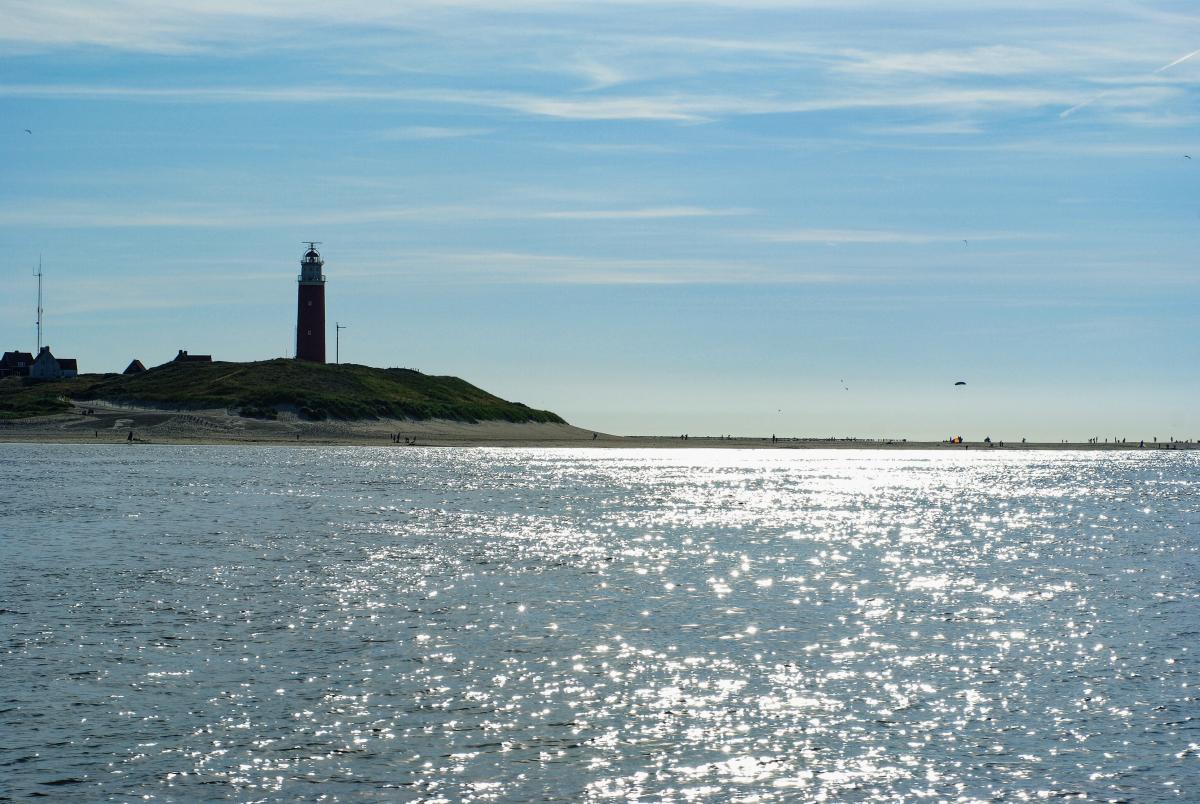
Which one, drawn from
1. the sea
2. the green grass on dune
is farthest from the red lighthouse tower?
the sea

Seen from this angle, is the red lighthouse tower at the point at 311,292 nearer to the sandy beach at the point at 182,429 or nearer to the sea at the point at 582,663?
the sandy beach at the point at 182,429

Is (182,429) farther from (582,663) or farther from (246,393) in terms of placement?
(582,663)

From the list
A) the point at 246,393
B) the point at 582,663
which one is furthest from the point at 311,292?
the point at 582,663

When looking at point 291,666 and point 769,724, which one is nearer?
point 769,724

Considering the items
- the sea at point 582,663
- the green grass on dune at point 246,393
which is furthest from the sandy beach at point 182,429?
the sea at point 582,663

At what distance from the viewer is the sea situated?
1731cm

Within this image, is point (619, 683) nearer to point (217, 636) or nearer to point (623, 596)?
point (217, 636)

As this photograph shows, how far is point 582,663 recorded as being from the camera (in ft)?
82.2

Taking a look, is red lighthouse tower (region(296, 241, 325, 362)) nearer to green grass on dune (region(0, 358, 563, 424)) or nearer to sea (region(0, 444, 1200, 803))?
green grass on dune (region(0, 358, 563, 424))

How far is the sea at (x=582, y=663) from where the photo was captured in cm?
1731

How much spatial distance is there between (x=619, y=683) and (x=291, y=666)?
646 centimetres

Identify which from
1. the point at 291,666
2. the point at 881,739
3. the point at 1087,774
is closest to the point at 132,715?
the point at 291,666

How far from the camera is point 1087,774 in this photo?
57.7ft

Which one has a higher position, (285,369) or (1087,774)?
(285,369)
